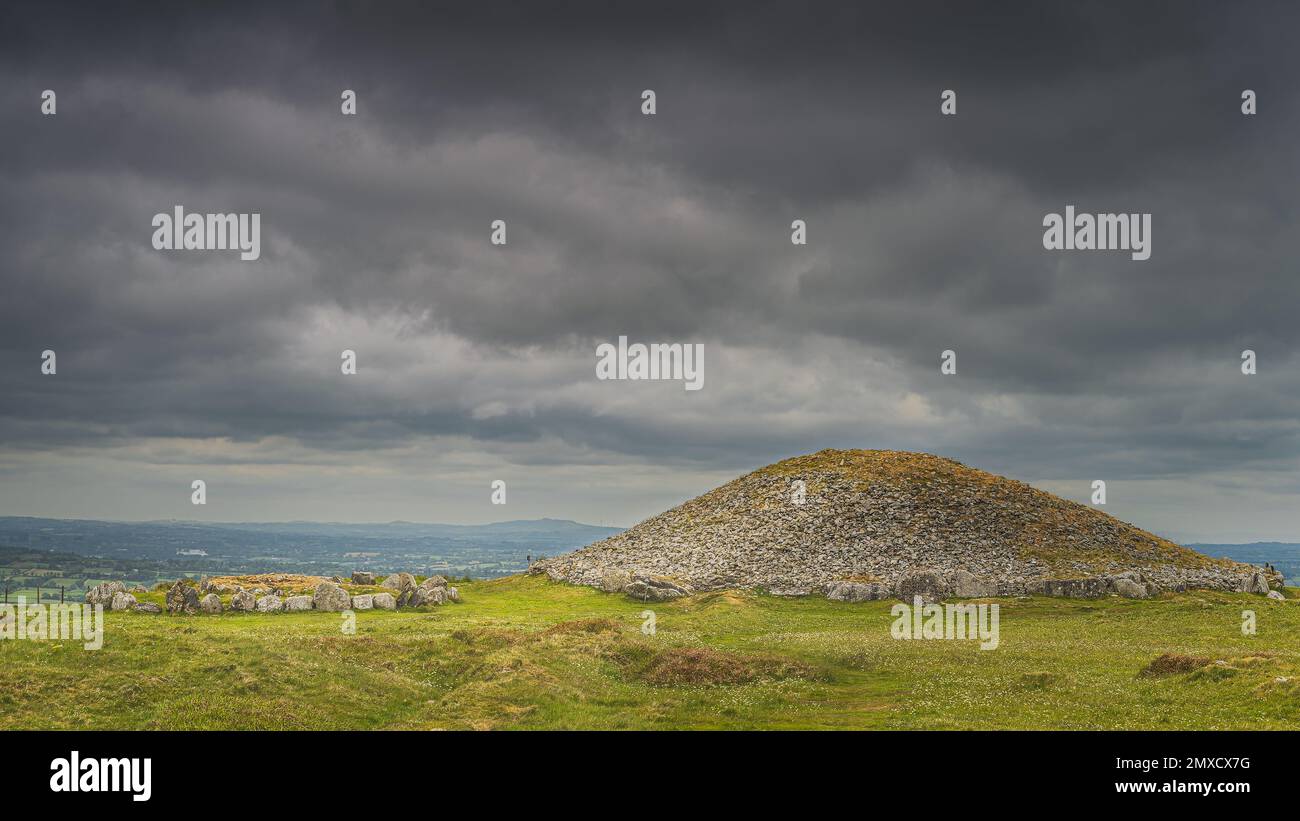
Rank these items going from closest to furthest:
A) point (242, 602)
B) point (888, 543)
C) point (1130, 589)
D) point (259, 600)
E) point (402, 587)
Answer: point (242, 602)
point (259, 600)
point (1130, 589)
point (402, 587)
point (888, 543)

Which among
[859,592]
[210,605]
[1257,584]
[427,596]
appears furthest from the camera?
[427,596]

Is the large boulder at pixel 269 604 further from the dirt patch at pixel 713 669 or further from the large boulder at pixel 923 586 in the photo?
the large boulder at pixel 923 586

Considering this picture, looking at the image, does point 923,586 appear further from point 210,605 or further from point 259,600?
point 210,605

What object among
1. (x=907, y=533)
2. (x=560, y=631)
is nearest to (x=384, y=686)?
(x=560, y=631)

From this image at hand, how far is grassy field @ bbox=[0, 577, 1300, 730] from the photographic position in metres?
35.1

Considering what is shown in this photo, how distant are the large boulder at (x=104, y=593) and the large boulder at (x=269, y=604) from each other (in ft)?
41.0

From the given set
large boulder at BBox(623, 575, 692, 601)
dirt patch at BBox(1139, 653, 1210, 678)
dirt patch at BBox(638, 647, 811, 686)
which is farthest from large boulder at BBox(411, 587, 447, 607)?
dirt patch at BBox(1139, 653, 1210, 678)

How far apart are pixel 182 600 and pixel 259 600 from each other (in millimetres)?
6271

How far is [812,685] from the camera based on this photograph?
44.1 metres

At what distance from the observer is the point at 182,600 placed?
250 ft

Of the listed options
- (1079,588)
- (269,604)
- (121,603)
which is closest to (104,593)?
(121,603)

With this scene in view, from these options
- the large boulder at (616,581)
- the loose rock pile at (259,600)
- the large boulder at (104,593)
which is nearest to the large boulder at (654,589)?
the large boulder at (616,581)
